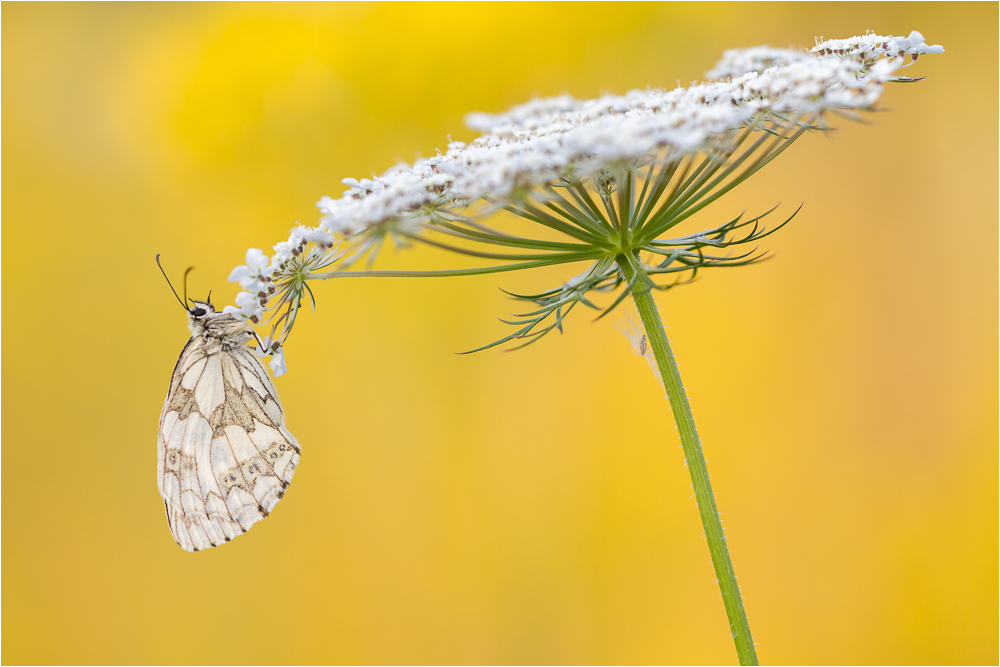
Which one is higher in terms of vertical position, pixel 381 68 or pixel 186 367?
pixel 381 68

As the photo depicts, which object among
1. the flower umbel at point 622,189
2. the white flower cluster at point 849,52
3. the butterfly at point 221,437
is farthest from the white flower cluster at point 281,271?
the white flower cluster at point 849,52

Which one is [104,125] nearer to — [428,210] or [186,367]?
[186,367]

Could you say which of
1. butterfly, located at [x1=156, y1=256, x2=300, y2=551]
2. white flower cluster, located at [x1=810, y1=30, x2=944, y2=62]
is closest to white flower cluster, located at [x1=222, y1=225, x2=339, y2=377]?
butterfly, located at [x1=156, y1=256, x2=300, y2=551]

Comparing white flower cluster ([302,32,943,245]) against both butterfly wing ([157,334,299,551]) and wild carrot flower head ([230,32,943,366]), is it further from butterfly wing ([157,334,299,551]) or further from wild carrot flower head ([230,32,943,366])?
butterfly wing ([157,334,299,551])

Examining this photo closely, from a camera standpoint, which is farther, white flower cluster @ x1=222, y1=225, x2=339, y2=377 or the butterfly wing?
the butterfly wing

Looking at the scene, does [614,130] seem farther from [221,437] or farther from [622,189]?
[221,437]

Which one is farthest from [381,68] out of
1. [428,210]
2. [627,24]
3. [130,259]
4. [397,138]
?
[428,210]
